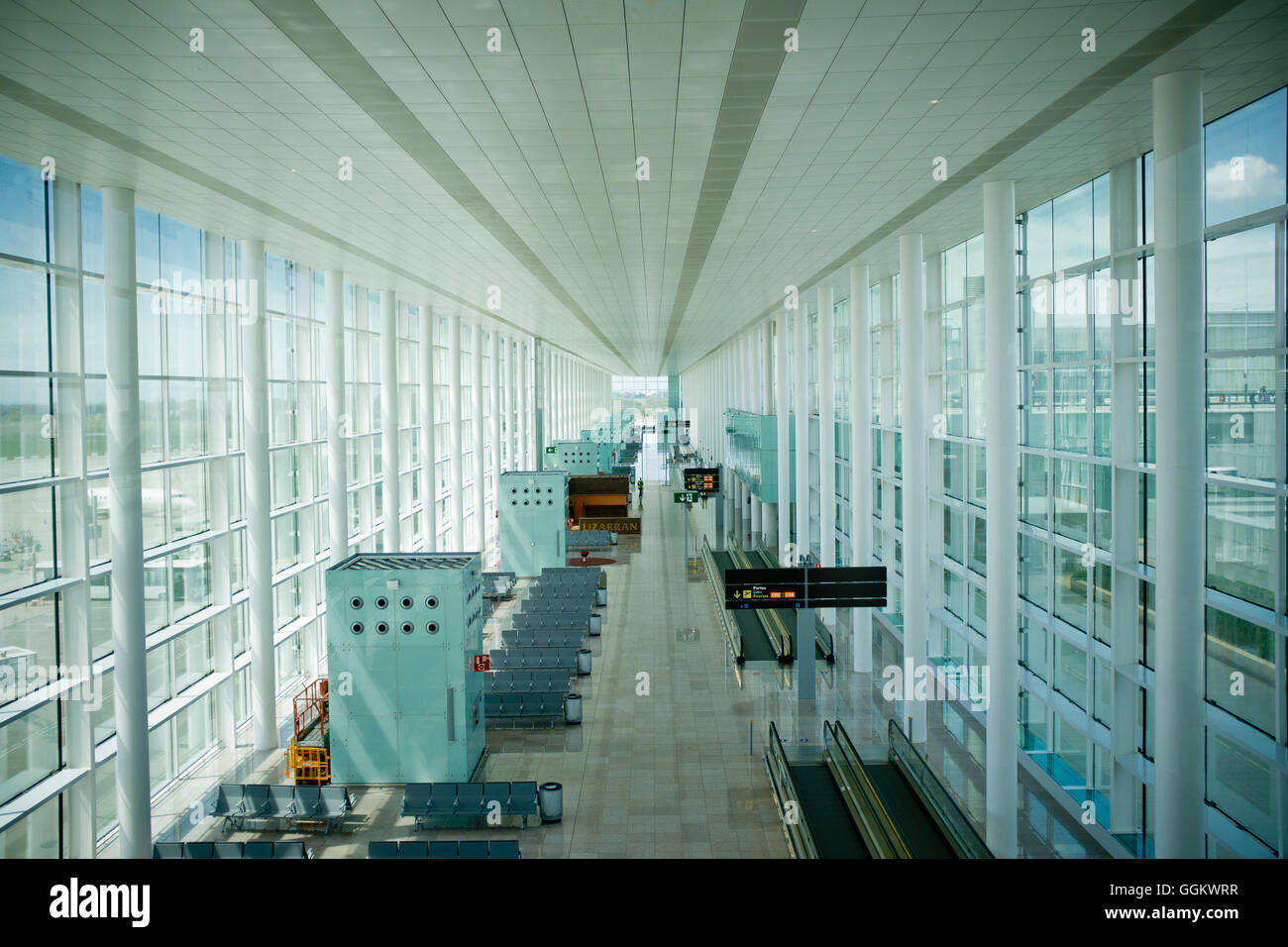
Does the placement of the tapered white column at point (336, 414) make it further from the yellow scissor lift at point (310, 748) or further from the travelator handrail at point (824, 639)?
the travelator handrail at point (824, 639)

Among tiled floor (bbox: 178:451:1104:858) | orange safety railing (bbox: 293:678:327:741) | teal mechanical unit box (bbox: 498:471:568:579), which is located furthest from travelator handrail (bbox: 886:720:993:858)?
teal mechanical unit box (bbox: 498:471:568:579)

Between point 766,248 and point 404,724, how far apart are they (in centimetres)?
948

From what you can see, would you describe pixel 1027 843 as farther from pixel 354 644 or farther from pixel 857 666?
pixel 354 644

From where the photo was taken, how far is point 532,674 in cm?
1611

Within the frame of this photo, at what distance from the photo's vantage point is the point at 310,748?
40.5 ft

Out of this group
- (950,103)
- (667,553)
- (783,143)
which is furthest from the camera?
(667,553)

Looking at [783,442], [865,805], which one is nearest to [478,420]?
[783,442]

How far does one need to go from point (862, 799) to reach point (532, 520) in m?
17.9

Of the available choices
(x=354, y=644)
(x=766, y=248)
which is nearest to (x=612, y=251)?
(x=766, y=248)

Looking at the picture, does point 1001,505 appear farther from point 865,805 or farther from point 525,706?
point 525,706

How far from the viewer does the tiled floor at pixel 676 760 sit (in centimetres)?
1021

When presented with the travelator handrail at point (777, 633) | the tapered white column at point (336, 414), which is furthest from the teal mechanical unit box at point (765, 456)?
the tapered white column at point (336, 414)

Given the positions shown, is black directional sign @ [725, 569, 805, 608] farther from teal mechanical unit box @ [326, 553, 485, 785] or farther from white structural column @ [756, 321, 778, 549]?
white structural column @ [756, 321, 778, 549]

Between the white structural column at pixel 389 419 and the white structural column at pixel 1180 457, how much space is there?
1647cm
